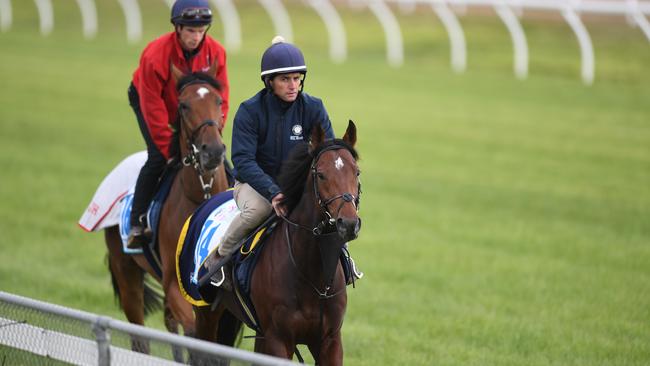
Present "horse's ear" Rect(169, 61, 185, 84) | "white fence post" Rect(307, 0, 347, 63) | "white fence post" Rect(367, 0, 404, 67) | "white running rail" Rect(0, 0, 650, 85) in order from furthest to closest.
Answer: "white fence post" Rect(307, 0, 347, 63) → "white fence post" Rect(367, 0, 404, 67) → "white running rail" Rect(0, 0, 650, 85) → "horse's ear" Rect(169, 61, 185, 84)

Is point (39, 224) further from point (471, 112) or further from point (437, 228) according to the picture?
point (471, 112)

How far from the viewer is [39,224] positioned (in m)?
13.0

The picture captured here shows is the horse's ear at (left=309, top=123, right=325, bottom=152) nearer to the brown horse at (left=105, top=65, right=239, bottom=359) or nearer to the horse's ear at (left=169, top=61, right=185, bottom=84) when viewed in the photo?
the brown horse at (left=105, top=65, right=239, bottom=359)

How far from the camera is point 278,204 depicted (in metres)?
5.64

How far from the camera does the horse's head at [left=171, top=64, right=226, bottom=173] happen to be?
6820 mm

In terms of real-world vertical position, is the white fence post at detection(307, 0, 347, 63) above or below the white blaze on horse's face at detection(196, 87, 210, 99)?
below

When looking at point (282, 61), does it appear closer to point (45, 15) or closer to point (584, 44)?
point (584, 44)

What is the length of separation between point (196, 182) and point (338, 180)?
2.23 meters

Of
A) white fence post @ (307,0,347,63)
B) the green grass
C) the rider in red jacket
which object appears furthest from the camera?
white fence post @ (307,0,347,63)

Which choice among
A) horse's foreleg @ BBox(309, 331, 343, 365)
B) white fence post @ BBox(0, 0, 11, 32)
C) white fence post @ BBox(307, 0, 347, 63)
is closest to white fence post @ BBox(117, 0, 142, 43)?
white fence post @ BBox(0, 0, 11, 32)

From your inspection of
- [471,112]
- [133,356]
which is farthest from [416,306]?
[471,112]

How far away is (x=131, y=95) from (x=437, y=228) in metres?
6.56

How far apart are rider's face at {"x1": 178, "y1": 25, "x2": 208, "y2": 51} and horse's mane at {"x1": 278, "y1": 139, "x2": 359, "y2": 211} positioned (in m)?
2.22

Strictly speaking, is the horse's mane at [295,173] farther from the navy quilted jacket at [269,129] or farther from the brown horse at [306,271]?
the navy quilted jacket at [269,129]
